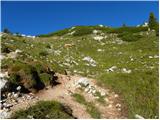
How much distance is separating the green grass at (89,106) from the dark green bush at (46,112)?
132cm

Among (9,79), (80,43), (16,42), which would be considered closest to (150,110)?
(9,79)

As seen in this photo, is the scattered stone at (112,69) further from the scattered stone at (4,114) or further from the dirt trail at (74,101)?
the scattered stone at (4,114)

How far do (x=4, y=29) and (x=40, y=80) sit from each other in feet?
141

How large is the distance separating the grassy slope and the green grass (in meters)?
1.99

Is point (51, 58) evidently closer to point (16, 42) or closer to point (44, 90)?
point (16, 42)

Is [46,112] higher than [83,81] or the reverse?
the reverse

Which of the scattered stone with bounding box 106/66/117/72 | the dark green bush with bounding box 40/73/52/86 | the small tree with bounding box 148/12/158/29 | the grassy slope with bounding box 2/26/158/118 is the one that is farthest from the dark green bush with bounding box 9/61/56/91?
the small tree with bounding box 148/12/158/29

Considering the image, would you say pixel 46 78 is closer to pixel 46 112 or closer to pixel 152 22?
pixel 46 112

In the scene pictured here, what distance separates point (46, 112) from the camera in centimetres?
2072

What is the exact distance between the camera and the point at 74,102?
77.0 ft

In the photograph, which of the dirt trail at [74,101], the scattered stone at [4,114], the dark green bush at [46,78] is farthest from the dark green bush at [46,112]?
the dark green bush at [46,78]

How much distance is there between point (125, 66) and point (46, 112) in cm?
1610

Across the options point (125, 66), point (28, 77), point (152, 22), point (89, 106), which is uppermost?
point (152, 22)

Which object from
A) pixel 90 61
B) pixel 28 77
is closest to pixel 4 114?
pixel 28 77
